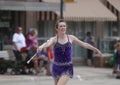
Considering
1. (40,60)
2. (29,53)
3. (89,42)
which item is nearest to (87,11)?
(89,42)

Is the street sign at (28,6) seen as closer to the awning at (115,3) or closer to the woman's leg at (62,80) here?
the awning at (115,3)

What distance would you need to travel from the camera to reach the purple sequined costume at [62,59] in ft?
29.1

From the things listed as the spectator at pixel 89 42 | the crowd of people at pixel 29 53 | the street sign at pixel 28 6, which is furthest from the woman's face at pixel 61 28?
the spectator at pixel 89 42

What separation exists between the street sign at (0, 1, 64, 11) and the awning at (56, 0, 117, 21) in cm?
143

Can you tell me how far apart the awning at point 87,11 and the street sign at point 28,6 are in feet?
4.68

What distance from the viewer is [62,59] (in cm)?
888

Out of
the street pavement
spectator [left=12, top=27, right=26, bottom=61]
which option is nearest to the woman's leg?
the street pavement

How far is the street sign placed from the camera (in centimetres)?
2123

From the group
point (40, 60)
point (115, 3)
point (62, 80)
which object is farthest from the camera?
point (115, 3)

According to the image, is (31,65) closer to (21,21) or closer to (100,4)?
(21,21)

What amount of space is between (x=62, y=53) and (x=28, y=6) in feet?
42.8

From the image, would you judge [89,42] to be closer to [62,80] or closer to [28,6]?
[28,6]

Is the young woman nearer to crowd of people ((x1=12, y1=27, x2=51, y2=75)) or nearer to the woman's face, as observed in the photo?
the woman's face

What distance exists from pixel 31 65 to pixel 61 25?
10221 mm
